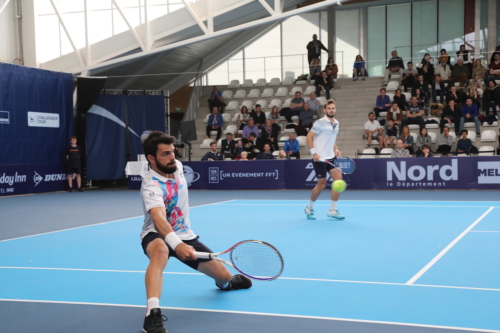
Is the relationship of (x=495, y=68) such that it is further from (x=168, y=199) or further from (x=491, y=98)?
(x=168, y=199)

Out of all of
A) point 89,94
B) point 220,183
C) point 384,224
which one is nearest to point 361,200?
point 384,224

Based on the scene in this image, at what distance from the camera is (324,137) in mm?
10156

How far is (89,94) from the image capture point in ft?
66.9

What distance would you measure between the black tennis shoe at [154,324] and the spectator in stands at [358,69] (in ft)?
71.5

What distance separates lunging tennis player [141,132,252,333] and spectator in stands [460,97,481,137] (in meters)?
15.9

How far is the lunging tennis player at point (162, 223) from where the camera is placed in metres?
3.93

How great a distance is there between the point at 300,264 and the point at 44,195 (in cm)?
1398

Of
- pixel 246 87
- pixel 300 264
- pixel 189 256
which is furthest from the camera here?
pixel 246 87

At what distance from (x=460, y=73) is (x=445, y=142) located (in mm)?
5007

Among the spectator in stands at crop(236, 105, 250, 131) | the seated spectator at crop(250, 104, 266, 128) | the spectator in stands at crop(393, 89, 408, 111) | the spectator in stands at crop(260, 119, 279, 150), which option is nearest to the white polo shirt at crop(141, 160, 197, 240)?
the spectator in stands at crop(260, 119, 279, 150)

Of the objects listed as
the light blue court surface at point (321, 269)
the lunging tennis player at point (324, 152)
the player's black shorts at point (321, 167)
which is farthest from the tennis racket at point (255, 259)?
the player's black shorts at point (321, 167)

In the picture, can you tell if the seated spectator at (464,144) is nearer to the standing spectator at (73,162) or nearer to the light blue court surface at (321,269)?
the light blue court surface at (321,269)

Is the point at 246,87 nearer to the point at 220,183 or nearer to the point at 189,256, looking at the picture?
the point at 220,183

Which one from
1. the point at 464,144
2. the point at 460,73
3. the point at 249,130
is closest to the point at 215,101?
the point at 249,130
